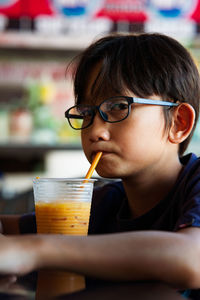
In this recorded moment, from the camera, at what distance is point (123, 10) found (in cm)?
461

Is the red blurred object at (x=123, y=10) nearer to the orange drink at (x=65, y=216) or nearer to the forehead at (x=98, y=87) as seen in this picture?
the forehead at (x=98, y=87)

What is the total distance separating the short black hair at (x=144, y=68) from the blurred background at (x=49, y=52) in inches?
112

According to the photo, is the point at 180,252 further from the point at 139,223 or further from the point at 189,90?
the point at 189,90

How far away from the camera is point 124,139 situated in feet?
3.53

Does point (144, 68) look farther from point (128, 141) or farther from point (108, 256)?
point (108, 256)

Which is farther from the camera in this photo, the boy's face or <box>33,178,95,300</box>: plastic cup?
the boy's face

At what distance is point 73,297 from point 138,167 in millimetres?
574

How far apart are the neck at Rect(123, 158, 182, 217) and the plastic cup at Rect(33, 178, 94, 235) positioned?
0.98 feet

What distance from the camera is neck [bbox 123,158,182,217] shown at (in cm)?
118

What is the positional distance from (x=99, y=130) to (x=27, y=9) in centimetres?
378

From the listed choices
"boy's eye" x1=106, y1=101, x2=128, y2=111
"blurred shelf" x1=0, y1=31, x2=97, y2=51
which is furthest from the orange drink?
"blurred shelf" x1=0, y1=31, x2=97, y2=51

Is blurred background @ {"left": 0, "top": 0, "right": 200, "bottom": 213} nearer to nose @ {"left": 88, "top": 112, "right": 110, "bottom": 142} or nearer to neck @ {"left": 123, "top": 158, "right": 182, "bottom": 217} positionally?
neck @ {"left": 123, "top": 158, "right": 182, "bottom": 217}

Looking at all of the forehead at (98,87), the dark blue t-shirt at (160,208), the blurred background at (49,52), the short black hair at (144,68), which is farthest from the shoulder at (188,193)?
the blurred background at (49,52)

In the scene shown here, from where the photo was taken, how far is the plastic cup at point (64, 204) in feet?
2.89
